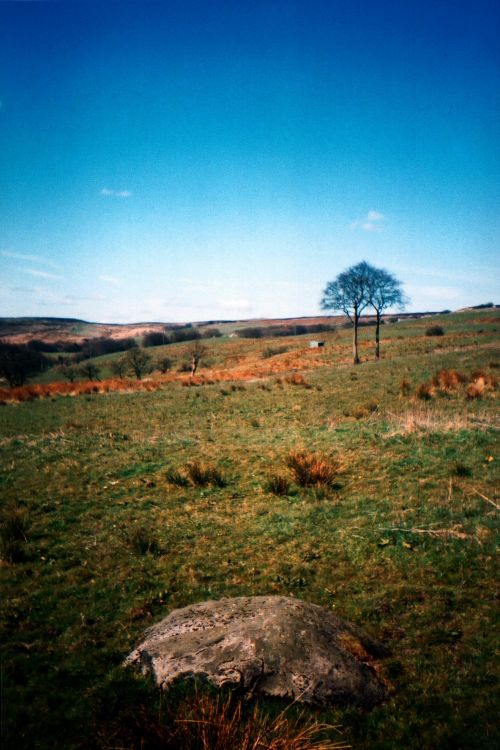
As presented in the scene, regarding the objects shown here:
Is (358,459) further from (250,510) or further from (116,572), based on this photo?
(116,572)

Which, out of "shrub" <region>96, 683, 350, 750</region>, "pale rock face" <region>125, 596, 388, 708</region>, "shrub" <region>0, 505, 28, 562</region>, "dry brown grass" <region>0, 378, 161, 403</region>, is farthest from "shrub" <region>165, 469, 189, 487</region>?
"dry brown grass" <region>0, 378, 161, 403</region>

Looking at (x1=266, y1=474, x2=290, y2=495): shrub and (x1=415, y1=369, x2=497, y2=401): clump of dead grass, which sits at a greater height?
(x1=415, y1=369, x2=497, y2=401): clump of dead grass

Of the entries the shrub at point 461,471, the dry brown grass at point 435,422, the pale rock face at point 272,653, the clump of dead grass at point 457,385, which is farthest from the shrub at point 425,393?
the pale rock face at point 272,653

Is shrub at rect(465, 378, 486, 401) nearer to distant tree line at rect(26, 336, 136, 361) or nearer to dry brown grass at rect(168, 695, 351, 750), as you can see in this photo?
dry brown grass at rect(168, 695, 351, 750)

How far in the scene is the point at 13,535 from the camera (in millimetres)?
6680

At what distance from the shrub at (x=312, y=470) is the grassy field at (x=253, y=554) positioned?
0.65ft

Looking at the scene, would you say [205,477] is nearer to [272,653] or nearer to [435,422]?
[272,653]

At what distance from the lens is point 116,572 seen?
580 centimetres

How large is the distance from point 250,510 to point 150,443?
6.81 m

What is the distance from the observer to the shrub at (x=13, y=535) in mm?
6116

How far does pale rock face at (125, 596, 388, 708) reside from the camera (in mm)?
3328

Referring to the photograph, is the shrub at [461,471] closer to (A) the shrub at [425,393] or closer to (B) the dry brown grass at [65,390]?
(A) the shrub at [425,393]

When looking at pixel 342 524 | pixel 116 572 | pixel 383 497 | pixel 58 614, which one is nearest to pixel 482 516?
pixel 383 497

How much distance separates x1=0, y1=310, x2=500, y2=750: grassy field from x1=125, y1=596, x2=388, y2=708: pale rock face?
196mm
